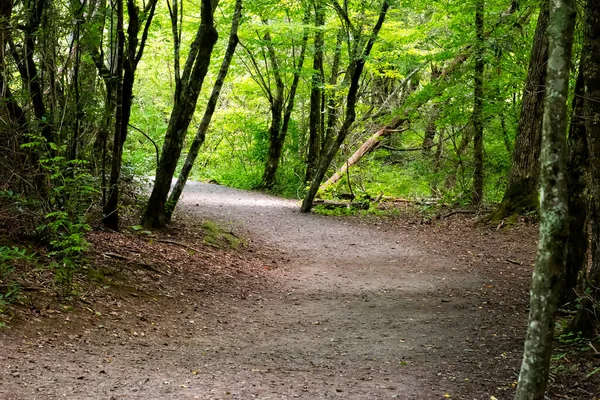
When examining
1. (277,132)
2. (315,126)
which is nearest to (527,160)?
(315,126)

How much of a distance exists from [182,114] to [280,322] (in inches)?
193

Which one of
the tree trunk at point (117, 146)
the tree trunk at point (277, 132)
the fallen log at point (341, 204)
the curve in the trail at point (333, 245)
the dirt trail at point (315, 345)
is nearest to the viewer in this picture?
the dirt trail at point (315, 345)

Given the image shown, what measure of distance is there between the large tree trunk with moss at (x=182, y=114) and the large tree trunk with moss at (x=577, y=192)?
6.72 m

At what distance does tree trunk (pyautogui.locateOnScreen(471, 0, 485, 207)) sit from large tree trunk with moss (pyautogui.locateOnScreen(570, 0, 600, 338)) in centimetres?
793

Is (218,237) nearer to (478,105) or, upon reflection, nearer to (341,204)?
(341,204)

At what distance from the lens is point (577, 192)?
6.02m

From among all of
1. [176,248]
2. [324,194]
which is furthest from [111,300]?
[324,194]

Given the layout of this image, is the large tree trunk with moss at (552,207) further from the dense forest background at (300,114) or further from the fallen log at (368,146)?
the fallen log at (368,146)

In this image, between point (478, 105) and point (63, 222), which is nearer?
point (63, 222)

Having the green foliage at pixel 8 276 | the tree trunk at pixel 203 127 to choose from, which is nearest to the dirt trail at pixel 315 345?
the green foliage at pixel 8 276

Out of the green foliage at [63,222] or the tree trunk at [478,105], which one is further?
the tree trunk at [478,105]

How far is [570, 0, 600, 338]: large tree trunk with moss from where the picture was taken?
16.6ft

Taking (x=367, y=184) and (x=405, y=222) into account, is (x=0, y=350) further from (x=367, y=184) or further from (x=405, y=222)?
(x=367, y=184)

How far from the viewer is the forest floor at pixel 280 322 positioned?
4.71 meters
